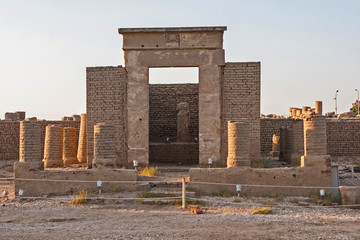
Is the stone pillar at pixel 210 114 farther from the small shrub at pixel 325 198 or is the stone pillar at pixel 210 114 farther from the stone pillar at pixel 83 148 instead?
the stone pillar at pixel 83 148

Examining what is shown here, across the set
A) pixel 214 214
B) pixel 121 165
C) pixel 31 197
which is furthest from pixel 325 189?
pixel 31 197

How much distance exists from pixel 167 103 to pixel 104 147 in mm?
9416

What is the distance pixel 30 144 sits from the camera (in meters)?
13.1

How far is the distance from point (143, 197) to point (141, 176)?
2.17 meters

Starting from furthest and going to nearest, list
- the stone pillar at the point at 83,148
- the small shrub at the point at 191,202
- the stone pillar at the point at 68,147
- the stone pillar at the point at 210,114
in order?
the stone pillar at the point at 83,148
the stone pillar at the point at 68,147
the stone pillar at the point at 210,114
the small shrub at the point at 191,202

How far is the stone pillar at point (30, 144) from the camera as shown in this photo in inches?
512

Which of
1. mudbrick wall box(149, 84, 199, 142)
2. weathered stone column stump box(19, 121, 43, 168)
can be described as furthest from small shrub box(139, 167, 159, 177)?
mudbrick wall box(149, 84, 199, 142)

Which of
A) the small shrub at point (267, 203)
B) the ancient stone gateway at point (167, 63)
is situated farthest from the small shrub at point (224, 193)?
the ancient stone gateway at point (167, 63)

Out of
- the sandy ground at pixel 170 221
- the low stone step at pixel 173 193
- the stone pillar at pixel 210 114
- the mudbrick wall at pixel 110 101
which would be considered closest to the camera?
the sandy ground at pixel 170 221

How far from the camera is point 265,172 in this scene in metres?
12.3

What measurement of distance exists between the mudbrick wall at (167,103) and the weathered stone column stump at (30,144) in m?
9.24

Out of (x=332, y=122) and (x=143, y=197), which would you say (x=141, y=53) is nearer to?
(x=143, y=197)

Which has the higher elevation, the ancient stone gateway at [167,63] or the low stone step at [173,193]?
the ancient stone gateway at [167,63]

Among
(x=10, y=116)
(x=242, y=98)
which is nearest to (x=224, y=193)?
(x=242, y=98)
